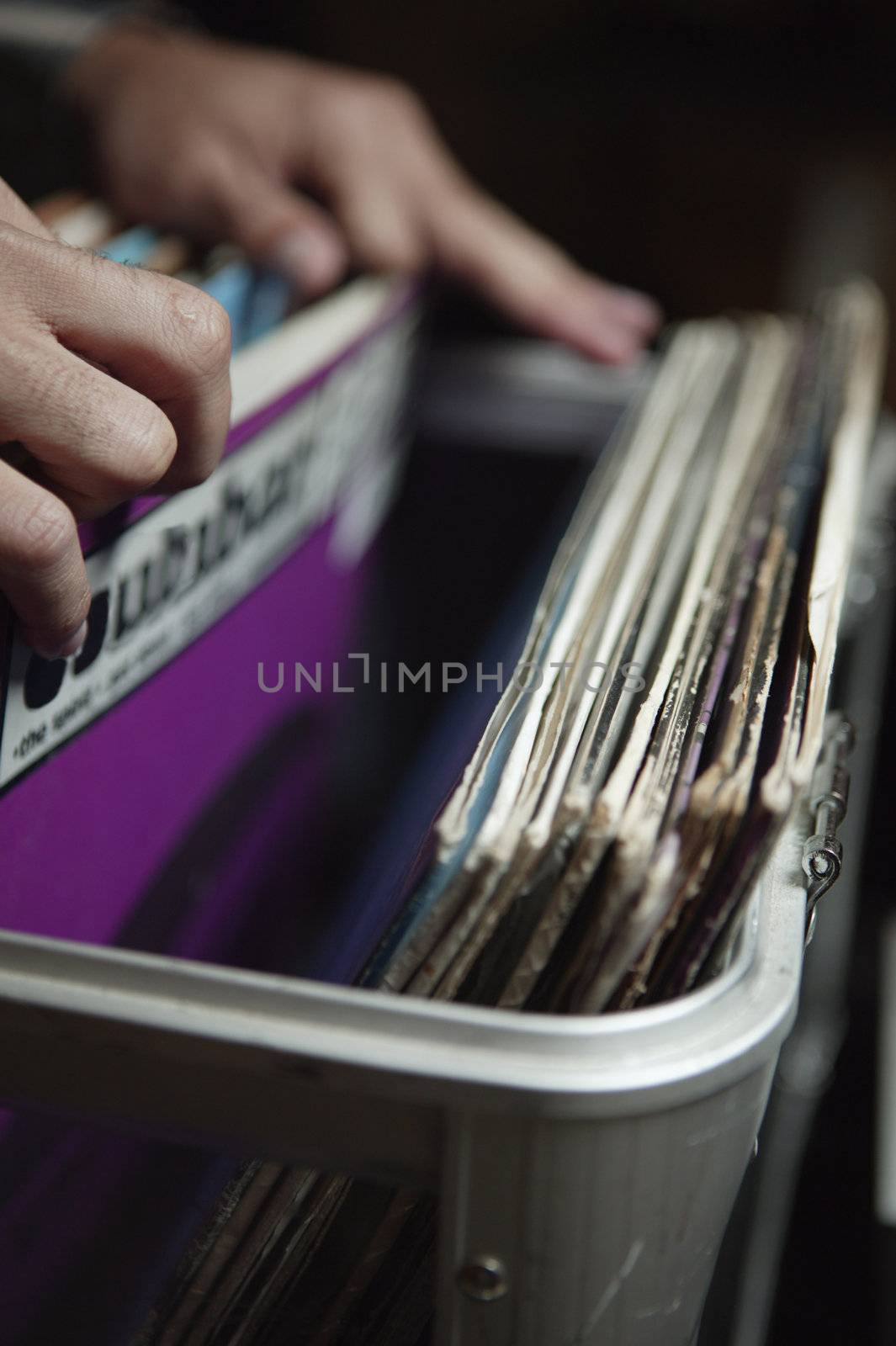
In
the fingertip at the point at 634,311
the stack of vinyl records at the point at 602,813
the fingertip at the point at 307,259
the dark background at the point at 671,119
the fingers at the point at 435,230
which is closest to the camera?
the stack of vinyl records at the point at 602,813

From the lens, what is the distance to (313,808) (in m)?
0.83

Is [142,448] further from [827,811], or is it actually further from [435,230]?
[435,230]

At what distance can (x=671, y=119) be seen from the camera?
3.09 meters

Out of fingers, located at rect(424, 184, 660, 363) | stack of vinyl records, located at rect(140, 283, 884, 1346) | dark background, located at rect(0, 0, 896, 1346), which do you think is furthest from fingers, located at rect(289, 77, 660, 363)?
dark background, located at rect(0, 0, 896, 1346)

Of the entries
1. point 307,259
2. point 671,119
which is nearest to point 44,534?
point 307,259

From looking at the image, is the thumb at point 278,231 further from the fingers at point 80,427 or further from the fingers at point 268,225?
the fingers at point 80,427

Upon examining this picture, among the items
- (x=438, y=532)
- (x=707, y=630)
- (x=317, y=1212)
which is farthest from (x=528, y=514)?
(x=317, y=1212)

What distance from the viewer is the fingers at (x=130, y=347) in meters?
0.38

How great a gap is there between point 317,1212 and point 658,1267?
12 cm

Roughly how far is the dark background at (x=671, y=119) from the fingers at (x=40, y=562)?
105 inches

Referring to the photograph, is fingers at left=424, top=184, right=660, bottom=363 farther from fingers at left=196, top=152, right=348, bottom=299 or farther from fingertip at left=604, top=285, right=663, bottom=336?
fingers at left=196, top=152, right=348, bottom=299

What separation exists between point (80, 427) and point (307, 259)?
0.41m

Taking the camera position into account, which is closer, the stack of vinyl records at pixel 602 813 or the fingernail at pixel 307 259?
the stack of vinyl records at pixel 602 813

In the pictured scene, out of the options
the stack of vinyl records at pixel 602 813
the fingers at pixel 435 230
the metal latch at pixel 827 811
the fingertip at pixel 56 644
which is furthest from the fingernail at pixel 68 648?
the fingers at pixel 435 230
